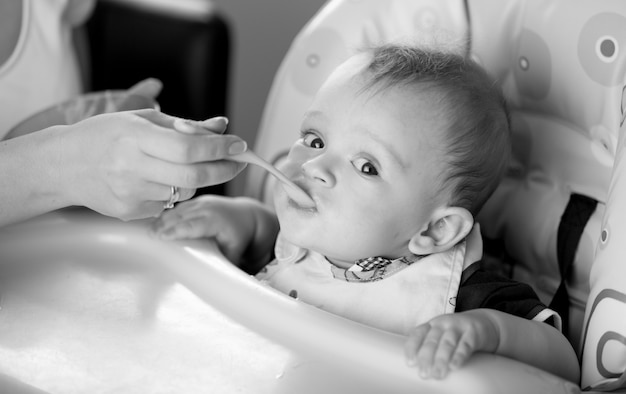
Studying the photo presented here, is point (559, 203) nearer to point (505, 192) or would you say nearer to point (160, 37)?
point (505, 192)

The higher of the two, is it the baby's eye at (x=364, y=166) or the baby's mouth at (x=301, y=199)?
the baby's eye at (x=364, y=166)

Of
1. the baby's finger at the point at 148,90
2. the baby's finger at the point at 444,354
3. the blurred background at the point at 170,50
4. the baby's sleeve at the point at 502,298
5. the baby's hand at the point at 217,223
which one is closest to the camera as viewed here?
the baby's finger at the point at 444,354

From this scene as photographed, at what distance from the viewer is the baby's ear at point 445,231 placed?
90 cm

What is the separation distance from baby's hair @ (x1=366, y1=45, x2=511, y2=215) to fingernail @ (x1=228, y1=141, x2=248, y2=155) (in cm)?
16

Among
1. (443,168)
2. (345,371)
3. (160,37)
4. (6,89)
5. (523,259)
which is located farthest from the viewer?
(160,37)

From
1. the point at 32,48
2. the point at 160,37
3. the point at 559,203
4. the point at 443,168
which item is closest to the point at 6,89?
the point at 32,48

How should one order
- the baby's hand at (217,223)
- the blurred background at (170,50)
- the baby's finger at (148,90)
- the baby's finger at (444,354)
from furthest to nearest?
the blurred background at (170,50) → the baby's finger at (148,90) → the baby's hand at (217,223) → the baby's finger at (444,354)

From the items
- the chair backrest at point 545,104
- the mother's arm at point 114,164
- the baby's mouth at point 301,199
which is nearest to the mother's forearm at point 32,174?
the mother's arm at point 114,164

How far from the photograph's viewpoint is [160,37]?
1378 mm

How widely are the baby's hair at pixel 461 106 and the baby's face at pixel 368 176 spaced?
0.02 m

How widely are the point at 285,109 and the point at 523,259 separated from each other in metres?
0.35

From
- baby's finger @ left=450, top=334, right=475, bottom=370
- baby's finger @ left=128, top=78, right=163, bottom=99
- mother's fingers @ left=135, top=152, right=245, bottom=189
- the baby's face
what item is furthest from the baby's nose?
baby's finger @ left=128, top=78, right=163, bottom=99

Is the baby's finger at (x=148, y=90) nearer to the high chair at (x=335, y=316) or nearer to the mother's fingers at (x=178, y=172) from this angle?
the high chair at (x=335, y=316)

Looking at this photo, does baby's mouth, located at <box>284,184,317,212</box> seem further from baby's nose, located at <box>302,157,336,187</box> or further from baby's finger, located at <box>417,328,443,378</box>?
baby's finger, located at <box>417,328,443,378</box>
